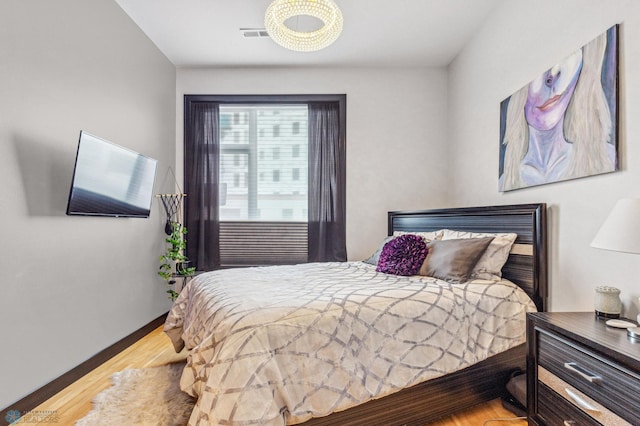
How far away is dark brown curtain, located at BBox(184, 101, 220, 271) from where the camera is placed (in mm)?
3895

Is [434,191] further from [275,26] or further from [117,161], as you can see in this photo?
[117,161]

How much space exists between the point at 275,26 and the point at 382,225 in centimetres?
239

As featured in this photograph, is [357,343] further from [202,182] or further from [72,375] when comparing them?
[202,182]

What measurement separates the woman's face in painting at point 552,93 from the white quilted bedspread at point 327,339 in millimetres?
1053

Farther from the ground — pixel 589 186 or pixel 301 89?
pixel 301 89

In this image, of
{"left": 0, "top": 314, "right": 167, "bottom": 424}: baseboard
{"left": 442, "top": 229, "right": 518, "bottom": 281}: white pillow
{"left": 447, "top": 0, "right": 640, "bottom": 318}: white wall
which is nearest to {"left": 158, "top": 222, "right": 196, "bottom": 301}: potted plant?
{"left": 0, "top": 314, "right": 167, "bottom": 424}: baseboard

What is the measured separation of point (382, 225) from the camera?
3.94 m

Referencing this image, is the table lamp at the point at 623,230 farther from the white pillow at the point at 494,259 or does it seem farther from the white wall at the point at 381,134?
the white wall at the point at 381,134

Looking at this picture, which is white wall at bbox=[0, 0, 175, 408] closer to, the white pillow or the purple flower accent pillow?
the purple flower accent pillow

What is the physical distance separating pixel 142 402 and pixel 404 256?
1.87m

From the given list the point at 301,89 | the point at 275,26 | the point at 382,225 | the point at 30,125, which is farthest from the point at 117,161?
the point at 382,225

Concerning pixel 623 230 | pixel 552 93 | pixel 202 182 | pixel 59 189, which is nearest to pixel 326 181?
pixel 202 182

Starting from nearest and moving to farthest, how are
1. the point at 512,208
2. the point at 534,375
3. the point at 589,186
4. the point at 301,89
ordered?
1. the point at 534,375
2. the point at 589,186
3. the point at 512,208
4. the point at 301,89

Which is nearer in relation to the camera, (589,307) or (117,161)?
(589,307)
